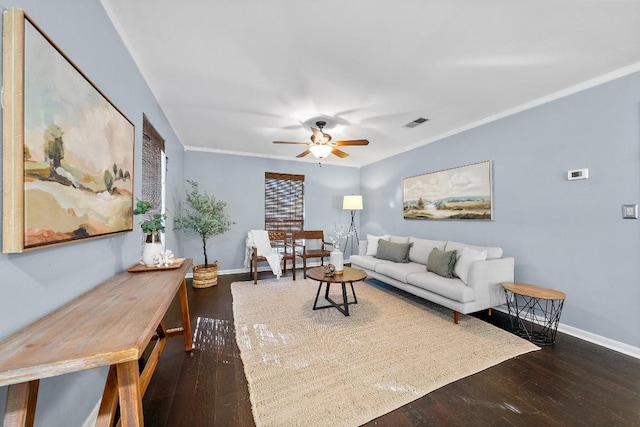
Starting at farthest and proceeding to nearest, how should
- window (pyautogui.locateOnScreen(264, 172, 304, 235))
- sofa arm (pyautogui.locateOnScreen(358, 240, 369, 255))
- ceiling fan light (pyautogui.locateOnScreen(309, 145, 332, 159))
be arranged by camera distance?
window (pyautogui.locateOnScreen(264, 172, 304, 235))
sofa arm (pyautogui.locateOnScreen(358, 240, 369, 255))
ceiling fan light (pyautogui.locateOnScreen(309, 145, 332, 159))

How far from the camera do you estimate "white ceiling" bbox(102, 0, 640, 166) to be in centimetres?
167

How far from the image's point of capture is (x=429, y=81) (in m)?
2.51

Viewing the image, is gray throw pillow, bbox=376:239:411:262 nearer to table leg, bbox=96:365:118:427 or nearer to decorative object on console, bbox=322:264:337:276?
decorative object on console, bbox=322:264:337:276

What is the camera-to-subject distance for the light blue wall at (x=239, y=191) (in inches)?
193

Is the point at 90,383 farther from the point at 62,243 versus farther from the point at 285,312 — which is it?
the point at 285,312

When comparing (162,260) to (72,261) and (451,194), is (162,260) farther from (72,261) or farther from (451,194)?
(451,194)

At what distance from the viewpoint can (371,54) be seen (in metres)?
2.09

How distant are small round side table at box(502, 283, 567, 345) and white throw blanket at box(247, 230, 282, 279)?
3345 millimetres

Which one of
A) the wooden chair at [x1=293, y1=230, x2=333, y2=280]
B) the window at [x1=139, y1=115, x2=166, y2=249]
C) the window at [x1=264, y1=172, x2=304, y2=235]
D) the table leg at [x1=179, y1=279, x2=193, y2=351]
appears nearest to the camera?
the table leg at [x1=179, y1=279, x2=193, y2=351]

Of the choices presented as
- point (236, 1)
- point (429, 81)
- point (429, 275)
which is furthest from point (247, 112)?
point (429, 275)

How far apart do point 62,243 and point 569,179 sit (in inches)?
162

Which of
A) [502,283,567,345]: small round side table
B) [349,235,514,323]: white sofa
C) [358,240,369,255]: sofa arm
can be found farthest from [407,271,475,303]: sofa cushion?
[358,240,369,255]: sofa arm

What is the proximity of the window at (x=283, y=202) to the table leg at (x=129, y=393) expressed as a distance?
15.1 ft

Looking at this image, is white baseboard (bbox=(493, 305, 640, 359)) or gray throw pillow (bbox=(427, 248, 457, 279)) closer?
white baseboard (bbox=(493, 305, 640, 359))
